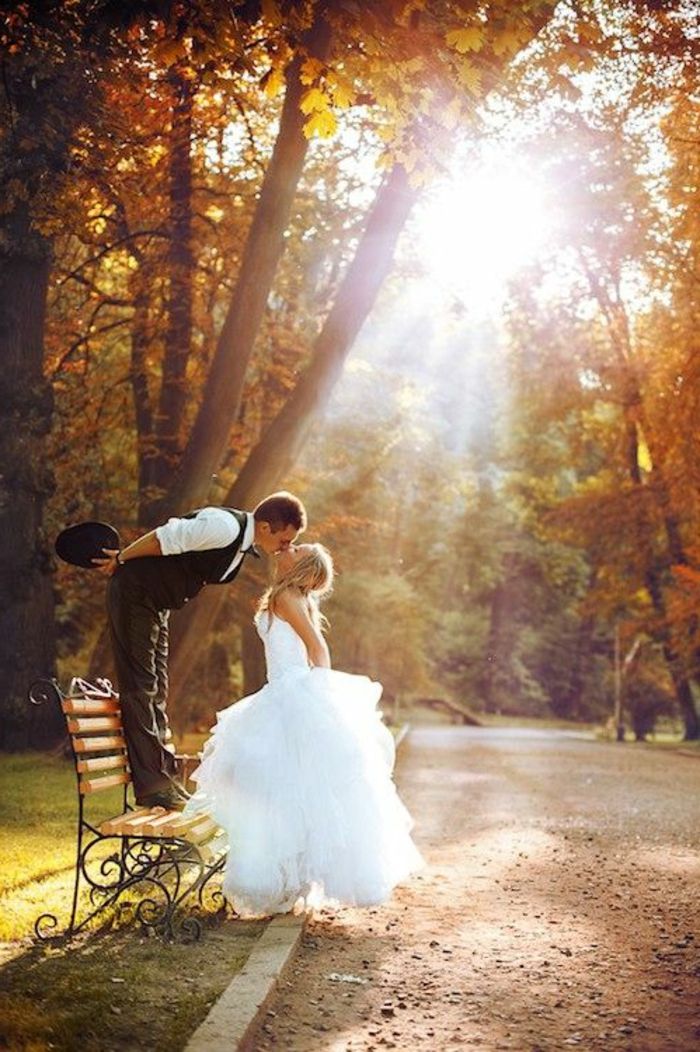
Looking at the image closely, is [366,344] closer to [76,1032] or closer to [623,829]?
[623,829]

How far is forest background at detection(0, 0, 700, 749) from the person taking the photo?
8656mm

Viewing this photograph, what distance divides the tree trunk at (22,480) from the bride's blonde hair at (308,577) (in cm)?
961

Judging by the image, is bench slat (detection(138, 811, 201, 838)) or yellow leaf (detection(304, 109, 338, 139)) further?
yellow leaf (detection(304, 109, 338, 139))

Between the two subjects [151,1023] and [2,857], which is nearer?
[151,1023]

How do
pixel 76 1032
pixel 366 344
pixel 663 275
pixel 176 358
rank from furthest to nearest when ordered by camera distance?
pixel 366 344 < pixel 663 275 < pixel 176 358 < pixel 76 1032

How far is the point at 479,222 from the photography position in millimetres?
20953

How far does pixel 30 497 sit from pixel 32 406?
117 cm

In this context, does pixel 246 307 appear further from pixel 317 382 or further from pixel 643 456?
pixel 643 456

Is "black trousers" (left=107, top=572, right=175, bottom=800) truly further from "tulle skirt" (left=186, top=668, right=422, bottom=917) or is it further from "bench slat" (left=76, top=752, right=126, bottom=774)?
"tulle skirt" (left=186, top=668, right=422, bottom=917)

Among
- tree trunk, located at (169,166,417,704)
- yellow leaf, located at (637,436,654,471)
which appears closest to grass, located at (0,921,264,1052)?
tree trunk, located at (169,166,417,704)

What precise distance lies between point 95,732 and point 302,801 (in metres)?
1.15

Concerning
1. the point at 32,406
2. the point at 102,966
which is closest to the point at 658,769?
the point at 32,406

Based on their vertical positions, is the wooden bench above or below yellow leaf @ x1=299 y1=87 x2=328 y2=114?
below

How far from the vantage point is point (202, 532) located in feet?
23.6
